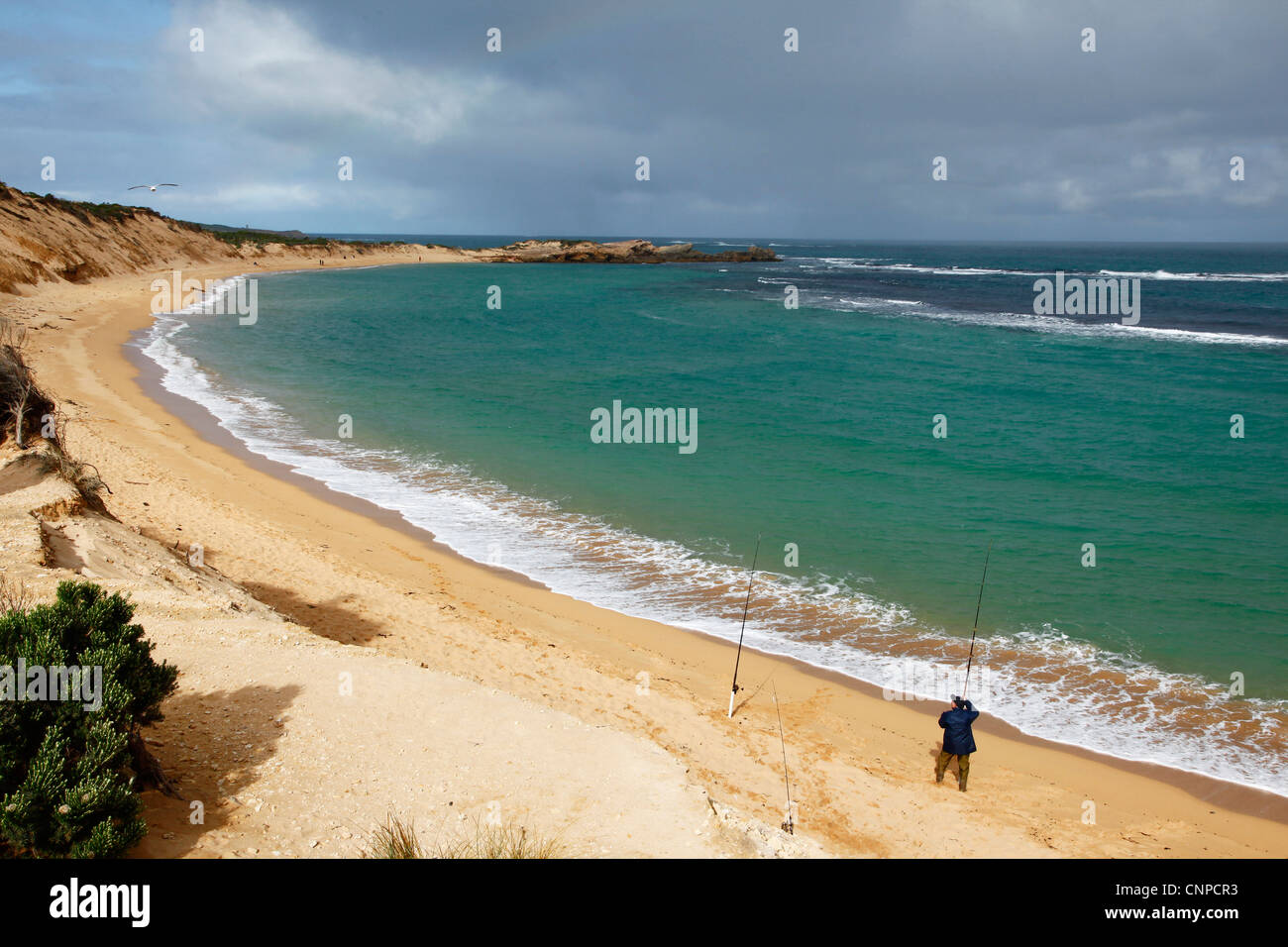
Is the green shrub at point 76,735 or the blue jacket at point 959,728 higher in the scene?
the green shrub at point 76,735

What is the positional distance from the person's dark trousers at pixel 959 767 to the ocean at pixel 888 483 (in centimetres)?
184

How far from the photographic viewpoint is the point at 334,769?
20.4 ft

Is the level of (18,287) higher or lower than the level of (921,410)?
higher

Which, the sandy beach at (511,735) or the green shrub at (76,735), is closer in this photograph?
the green shrub at (76,735)

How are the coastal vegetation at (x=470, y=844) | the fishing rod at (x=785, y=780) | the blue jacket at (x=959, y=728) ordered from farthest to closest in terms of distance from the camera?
the blue jacket at (x=959, y=728)
the fishing rod at (x=785, y=780)
the coastal vegetation at (x=470, y=844)

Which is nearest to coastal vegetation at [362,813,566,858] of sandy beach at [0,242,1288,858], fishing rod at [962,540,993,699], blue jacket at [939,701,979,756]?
sandy beach at [0,242,1288,858]

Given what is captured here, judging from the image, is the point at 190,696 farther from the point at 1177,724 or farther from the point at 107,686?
the point at 1177,724

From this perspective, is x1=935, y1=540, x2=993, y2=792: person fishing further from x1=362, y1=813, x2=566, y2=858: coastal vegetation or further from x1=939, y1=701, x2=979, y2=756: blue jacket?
x1=362, y1=813, x2=566, y2=858: coastal vegetation

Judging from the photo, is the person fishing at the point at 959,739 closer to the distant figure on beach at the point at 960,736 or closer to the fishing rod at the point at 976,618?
the distant figure on beach at the point at 960,736

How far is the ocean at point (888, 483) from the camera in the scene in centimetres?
1084

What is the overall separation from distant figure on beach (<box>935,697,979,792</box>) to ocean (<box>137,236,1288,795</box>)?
6.14 ft

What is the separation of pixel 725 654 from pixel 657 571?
293 centimetres

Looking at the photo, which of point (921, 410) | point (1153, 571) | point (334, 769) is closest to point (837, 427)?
point (921, 410)

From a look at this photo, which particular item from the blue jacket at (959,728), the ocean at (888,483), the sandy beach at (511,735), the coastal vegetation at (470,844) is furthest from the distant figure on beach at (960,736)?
the coastal vegetation at (470,844)
